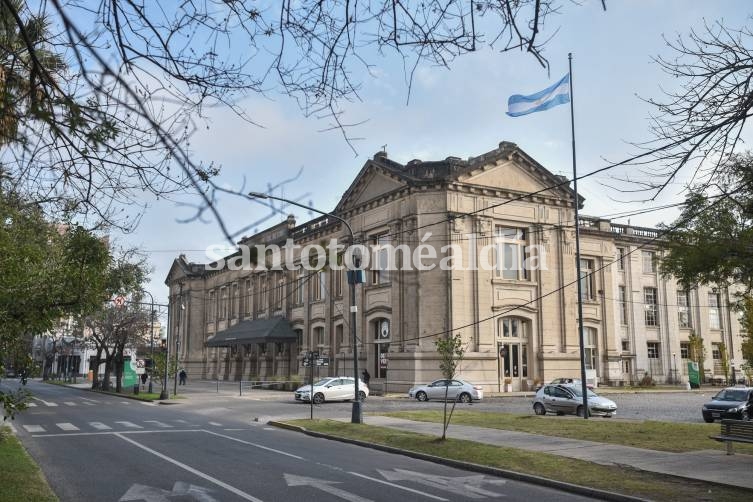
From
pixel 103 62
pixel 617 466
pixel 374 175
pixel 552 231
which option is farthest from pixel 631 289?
pixel 103 62

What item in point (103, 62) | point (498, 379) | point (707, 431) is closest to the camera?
point (103, 62)

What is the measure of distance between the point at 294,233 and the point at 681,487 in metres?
45.5

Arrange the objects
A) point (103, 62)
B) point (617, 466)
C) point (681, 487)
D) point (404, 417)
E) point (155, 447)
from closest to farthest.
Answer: point (103, 62) < point (681, 487) < point (617, 466) < point (155, 447) < point (404, 417)

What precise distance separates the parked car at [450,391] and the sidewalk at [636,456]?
46.3 ft

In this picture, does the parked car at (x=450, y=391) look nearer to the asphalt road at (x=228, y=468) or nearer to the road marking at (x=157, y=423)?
the asphalt road at (x=228, y=468)

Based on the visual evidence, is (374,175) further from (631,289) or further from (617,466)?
(617,466)

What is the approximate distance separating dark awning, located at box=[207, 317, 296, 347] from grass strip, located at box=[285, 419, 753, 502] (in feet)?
108

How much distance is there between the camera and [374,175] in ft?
147

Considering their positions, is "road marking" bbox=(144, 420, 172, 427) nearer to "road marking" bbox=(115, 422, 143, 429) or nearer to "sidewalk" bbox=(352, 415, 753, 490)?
"road marking" bbox=(115, 422, 143, 429)

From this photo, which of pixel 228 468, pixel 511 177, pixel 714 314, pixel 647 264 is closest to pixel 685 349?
pixel 714 314

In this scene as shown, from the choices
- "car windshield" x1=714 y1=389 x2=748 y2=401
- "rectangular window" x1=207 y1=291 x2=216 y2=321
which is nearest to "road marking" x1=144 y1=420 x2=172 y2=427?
"car windshield" x1=714 y1=389 x2=748 y2=401

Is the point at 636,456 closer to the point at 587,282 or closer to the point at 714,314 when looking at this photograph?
the point at 587,282

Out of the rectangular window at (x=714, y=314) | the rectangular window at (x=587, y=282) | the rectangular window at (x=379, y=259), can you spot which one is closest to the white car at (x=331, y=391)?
the rectangular window at (x=379, y=259)

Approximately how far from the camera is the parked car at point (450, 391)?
114 ft
